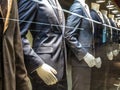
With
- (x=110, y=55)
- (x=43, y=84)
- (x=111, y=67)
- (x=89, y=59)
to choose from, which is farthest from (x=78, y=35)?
(x=111, y=67)

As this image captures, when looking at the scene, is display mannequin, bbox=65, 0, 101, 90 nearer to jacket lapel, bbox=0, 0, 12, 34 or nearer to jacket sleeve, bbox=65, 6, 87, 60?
jacket sleeve, bbox=65, 6, 87, 60

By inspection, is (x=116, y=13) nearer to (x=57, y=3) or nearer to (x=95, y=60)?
(x=95, y=60)

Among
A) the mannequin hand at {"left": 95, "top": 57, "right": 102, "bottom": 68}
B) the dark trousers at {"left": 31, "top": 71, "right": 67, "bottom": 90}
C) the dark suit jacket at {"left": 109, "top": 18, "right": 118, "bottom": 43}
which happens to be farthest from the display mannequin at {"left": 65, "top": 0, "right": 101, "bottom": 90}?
the dark suit jacket at {"left": 109, "top": 18, "right": 118, "bottom": 43}

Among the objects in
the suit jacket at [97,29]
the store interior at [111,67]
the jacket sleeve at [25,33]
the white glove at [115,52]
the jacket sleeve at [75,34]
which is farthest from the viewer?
the white glove at [115,52]

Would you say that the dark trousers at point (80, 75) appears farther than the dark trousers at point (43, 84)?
Yes

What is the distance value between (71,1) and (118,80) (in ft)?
3.96

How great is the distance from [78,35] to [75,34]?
5 cm

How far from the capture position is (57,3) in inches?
57.1

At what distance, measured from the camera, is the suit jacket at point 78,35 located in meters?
1.65

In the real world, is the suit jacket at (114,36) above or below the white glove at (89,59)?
above

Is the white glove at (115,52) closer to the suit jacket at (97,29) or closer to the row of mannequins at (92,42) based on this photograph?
the row of mannequins at (92,42)

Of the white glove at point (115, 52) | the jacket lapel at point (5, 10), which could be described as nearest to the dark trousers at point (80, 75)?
the white glove at point (115, 52)

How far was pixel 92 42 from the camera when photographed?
1941 millimetres

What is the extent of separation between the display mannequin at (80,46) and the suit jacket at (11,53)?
52cm
